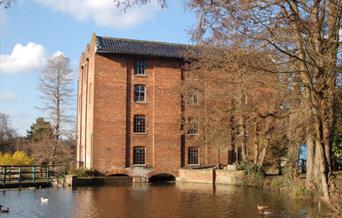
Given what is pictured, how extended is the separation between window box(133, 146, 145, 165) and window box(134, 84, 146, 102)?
3.61 meters

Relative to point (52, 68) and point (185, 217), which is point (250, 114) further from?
point (52, 68)

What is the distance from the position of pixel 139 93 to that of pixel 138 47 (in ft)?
11.3

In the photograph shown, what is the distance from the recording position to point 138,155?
33438mm

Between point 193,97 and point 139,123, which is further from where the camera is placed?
point 139,123

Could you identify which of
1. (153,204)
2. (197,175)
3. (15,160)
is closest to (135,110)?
(197,175)

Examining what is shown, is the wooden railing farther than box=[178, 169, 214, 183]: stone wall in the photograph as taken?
No

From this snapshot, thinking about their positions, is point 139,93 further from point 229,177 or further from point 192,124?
point 229,177

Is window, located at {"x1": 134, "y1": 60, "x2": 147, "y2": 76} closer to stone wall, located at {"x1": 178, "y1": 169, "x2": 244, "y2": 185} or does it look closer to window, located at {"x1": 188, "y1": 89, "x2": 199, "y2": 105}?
window, located at {"x1": 188, "y1": 89, "x2": 199, "y2": 105}

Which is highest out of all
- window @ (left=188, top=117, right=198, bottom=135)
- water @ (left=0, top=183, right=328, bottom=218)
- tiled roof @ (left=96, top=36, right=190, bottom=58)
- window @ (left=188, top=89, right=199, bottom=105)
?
tiled roof @ (left=96, top=36, right=190, bottom=58)

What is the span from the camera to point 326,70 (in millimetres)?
10109

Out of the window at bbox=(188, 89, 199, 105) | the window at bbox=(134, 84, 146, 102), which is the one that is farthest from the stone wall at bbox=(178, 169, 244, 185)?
the window at bbox=(134, 84, 146, 102)

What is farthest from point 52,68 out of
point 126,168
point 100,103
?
point 126,168

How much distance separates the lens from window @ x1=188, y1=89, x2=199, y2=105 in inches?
1225

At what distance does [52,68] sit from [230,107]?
18.3m
